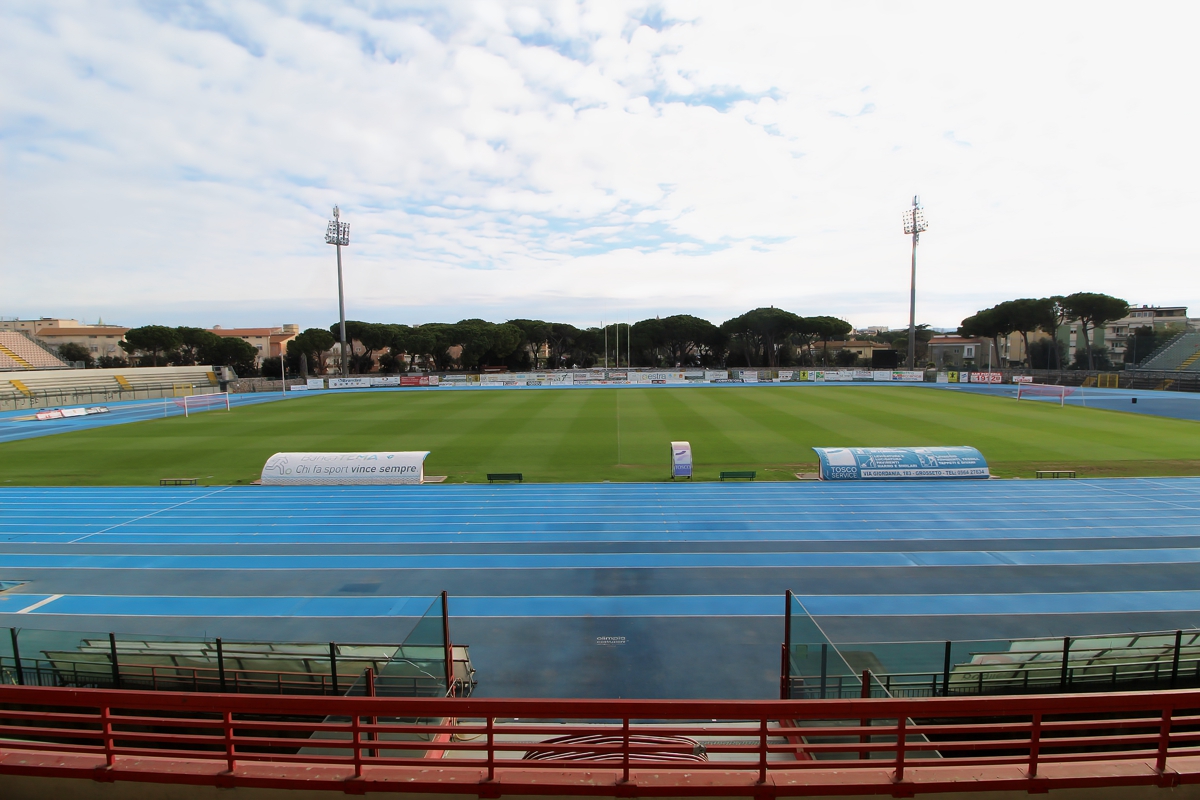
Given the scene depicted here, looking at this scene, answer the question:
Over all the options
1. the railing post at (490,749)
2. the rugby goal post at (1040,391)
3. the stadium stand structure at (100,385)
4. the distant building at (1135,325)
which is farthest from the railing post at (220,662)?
the distant building at (1135,325)

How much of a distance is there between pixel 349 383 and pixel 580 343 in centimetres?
4610

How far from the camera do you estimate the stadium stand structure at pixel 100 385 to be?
1967 inches

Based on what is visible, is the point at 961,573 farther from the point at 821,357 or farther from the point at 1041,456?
→ the point at 821,357

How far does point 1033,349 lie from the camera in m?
84.8

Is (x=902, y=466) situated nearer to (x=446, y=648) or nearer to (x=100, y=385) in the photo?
(x=446, y=648)

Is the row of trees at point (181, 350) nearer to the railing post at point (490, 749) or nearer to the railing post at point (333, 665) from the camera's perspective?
the railing post at point (333, 665)

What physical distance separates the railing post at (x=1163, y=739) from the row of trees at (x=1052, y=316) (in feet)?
263

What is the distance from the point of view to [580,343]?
10625 centimetres

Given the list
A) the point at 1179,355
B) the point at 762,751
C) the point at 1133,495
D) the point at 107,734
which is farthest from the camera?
the point at 1179,355

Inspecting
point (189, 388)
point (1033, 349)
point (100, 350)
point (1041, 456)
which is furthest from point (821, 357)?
point (100, 350)

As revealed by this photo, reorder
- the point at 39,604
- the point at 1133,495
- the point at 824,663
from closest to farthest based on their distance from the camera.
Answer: the point at 824,663, the point at 39,604, the point at 1133,495

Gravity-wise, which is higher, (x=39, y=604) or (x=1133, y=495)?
(x=1133, y=495)

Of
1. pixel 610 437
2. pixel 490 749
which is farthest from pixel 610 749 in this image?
pixel 610 437

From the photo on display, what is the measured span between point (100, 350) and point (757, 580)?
12881cm
